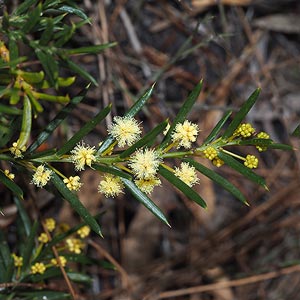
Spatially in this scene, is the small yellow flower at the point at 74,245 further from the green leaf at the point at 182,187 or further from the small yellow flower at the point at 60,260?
the green leaf at the point at 182,187

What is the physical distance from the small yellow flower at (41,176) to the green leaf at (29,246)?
0.53 m

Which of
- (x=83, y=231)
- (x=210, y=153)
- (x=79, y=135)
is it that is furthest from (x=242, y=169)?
(x=83, y=231)

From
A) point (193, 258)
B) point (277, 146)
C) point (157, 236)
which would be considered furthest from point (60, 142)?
point (277, 146)

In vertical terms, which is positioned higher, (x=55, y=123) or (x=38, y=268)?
(x=55, y=123)

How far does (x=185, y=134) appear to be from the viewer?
5.07 feet

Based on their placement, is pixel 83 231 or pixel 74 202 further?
pixel 83 231

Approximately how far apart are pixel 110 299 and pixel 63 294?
1.37m

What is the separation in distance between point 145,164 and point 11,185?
0.45 metres

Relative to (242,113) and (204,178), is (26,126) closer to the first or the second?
(242,113)

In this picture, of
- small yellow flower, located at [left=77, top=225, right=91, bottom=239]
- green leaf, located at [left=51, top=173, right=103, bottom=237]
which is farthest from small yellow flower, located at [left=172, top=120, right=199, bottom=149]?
small yellow flower, located at [left=77, top=225, right=91, bottom=239]

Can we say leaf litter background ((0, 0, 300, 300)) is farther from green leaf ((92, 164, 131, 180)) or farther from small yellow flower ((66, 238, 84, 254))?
green leaf ((92, 164, 131, 180))

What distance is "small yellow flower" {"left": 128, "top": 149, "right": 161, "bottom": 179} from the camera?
1484mm

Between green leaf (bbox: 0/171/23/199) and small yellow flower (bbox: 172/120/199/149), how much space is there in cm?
54

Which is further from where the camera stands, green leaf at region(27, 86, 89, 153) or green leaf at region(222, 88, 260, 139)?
green leaf at region(27, 86, 89, 153)
